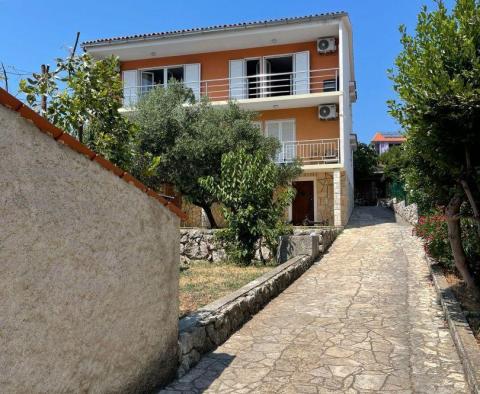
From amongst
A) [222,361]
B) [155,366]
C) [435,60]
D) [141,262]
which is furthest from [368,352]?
[435,60]

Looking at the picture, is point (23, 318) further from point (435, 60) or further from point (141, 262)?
point (435, 60)

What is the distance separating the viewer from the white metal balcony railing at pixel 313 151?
18922 millimetres

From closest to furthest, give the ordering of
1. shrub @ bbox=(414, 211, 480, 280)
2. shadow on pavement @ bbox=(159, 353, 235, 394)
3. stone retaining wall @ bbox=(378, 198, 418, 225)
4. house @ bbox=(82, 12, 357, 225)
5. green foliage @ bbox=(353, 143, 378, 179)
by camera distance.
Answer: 1. shadow on pavement @ bbox=(159, 353, 235, 394)
2. shrub @ bbox=(414, 211, 480, 280)
3. stone retaining wall @ bbox=(378, 198, 418, 225)
4. house @ bbox=(82, 12, 357, 225)
5. green foliage @ bbox=(353, 143, 378, 179)

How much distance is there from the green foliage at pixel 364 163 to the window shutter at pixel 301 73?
487 inches

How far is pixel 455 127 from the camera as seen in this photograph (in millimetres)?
5145

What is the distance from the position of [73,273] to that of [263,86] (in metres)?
18.2

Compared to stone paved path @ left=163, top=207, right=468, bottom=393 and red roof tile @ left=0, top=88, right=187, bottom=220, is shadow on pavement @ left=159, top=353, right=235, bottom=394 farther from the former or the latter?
red roof tile @ left=0, top=88, right=187, bottom=220

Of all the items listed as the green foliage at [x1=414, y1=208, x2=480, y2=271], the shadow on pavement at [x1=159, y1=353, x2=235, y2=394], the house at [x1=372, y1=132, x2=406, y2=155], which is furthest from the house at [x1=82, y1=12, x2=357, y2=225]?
the house at [x1=372, y1=132, x2=406, y2=155]

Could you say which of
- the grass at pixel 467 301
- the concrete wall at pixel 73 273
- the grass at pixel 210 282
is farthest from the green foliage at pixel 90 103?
the grass at pixel 467 301

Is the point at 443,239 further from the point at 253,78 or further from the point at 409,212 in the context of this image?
the point at 253,78

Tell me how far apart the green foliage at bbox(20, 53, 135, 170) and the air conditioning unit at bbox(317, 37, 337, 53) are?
15.8 meters

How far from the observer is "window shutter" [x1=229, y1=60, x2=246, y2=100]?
20688 mm

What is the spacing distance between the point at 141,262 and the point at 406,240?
482 inches

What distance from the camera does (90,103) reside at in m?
5.07
